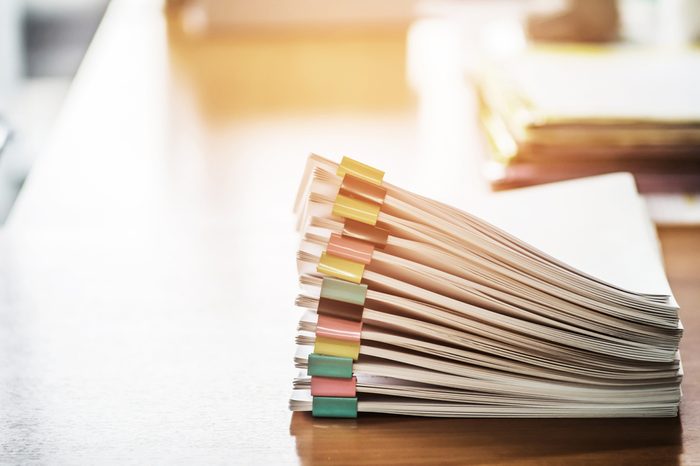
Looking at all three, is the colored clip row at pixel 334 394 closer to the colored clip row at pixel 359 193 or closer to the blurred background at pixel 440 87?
the colored clip row at pixel 359 193

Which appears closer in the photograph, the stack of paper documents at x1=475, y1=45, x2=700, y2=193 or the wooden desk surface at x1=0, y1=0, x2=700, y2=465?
the wooden desk surface at x1=0, y1=0, x2=700, y2=465

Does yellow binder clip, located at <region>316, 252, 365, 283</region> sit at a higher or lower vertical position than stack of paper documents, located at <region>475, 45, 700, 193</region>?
lower

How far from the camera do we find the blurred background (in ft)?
3.01

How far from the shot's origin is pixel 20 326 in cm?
66

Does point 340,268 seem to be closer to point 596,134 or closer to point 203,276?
point 203,276

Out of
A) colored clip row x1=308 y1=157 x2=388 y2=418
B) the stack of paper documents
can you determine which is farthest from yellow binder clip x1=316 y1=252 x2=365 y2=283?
the stack of paper documents

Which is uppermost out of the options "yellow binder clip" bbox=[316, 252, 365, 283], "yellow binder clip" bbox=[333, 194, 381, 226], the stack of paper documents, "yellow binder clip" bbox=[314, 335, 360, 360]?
the stack of paper documents

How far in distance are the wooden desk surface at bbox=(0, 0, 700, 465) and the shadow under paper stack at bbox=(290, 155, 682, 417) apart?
14 millimetres

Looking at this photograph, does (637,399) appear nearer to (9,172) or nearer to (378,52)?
(9,172)

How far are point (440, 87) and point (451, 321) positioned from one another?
87 cm

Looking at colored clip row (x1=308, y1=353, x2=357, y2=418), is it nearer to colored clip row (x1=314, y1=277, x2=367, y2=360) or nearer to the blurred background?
colored clip row (x1=314, y1=277, x2=367, y2=360)

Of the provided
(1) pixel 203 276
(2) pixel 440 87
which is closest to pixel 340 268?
(1) pixel 203 276

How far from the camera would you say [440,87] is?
134 centimetres

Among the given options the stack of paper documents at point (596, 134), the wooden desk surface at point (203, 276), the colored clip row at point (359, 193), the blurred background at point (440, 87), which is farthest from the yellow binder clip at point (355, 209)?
the stack of paper documents at point (596, 134)
